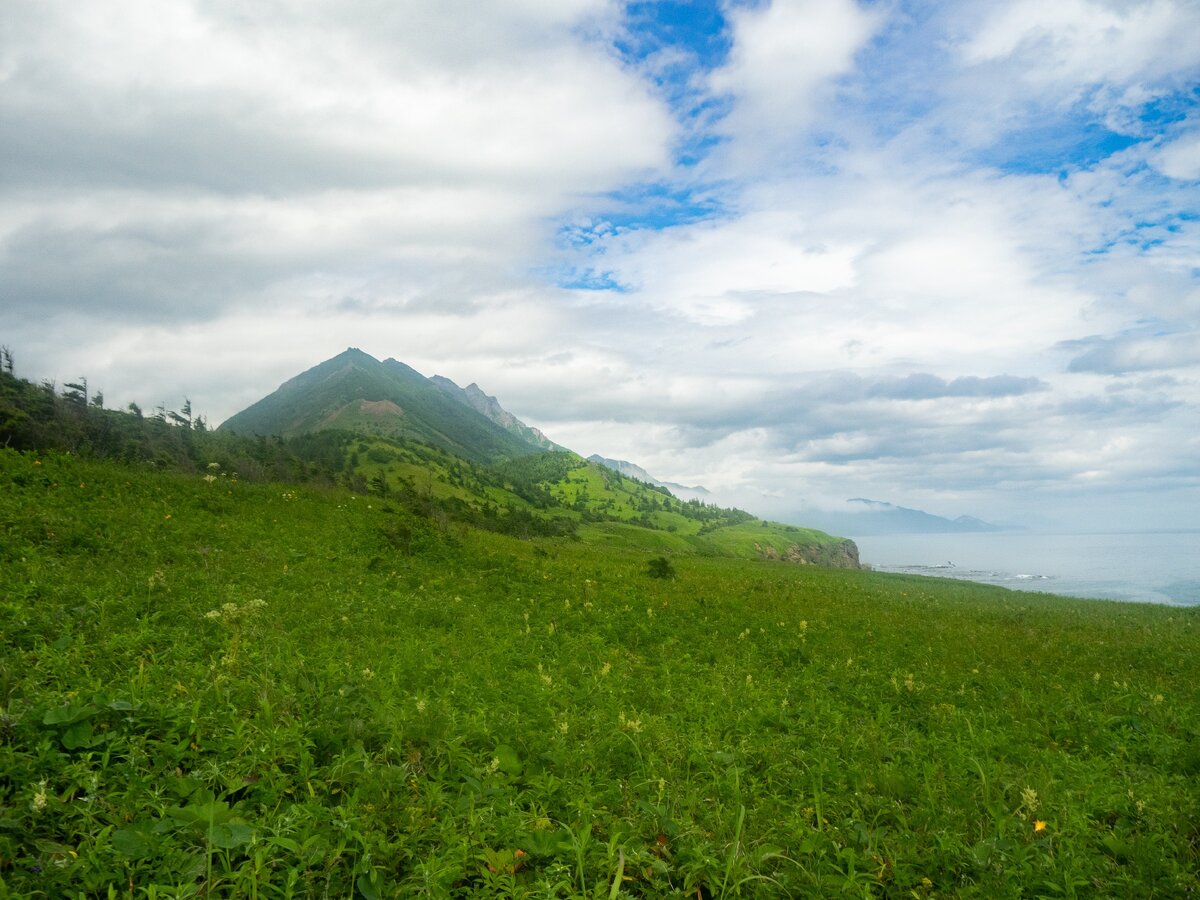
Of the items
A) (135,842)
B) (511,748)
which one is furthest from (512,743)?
(135,842)

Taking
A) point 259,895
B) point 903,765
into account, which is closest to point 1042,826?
point 903,765

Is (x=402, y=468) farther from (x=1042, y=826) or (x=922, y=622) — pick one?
(x=1042, y=826)

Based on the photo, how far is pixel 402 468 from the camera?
517 ft

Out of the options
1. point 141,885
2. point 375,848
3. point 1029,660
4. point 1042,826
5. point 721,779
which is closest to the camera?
point 141,885

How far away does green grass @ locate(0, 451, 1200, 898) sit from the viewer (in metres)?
4.27

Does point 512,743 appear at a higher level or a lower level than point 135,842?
lower

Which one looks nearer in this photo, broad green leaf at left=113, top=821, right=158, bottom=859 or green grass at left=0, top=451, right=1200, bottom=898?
broad green leaf at left=113, top=821, right=158, bottom=859

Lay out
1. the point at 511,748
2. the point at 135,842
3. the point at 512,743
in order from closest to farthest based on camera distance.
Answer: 1. the point at 135,842
2. the point at 511,748
3. the point at 512,743

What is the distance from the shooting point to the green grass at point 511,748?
427cm

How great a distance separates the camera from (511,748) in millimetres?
6484

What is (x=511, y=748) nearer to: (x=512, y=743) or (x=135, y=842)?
(x=512, y=743)

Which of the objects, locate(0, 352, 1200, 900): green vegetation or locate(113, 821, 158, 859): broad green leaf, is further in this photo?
locate(0, 352, 1200, 900): green vegetation

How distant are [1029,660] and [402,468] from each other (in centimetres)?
15686

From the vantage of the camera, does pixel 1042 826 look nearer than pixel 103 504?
Yes
